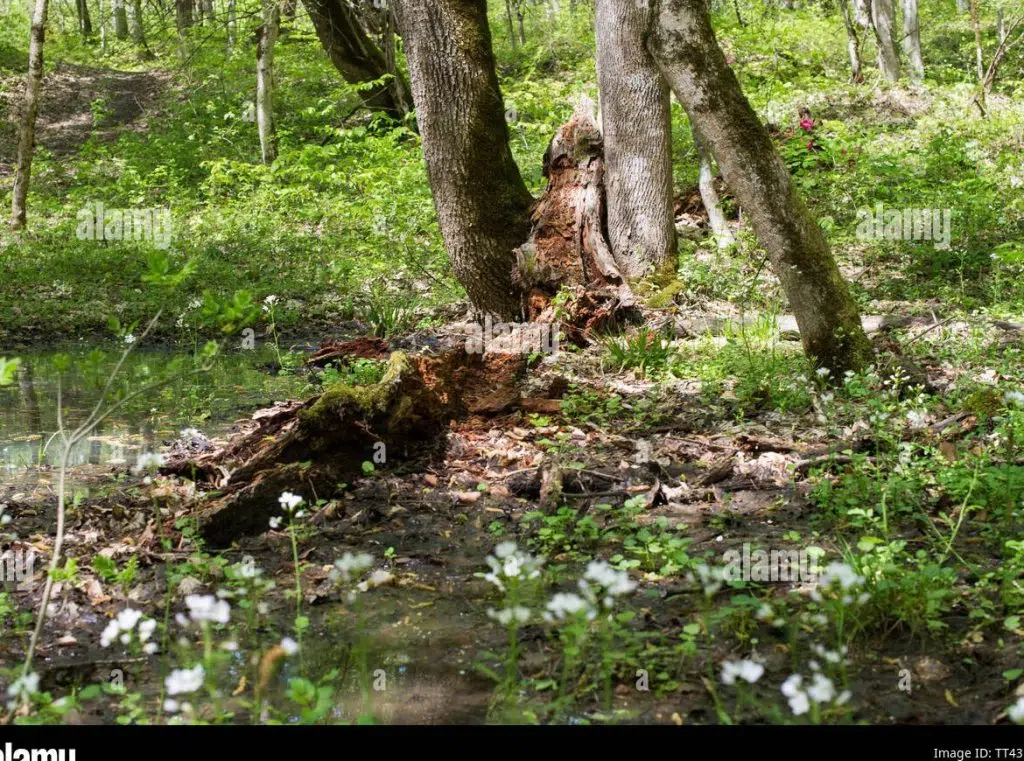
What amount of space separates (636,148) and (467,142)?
183 centimetres

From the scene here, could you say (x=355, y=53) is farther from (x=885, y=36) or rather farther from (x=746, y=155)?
(x=746, y=155)

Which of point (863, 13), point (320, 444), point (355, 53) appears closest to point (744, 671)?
point (320, 444)

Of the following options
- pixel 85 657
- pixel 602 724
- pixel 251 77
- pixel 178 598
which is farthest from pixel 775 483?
pixel 251 77

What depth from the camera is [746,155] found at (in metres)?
5.94

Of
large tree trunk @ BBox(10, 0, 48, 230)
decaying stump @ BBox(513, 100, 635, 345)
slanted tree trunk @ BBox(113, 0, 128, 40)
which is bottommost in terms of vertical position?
decaying stump @ BBox(513, 100, 635, 345)

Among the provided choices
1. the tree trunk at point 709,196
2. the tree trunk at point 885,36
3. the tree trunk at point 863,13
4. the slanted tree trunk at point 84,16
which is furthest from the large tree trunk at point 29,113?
the slanted tree trunk at point 84,16

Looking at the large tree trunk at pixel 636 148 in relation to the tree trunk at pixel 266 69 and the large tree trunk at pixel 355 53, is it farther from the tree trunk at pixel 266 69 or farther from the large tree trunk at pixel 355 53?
the large tree trunk at pixel 355 53

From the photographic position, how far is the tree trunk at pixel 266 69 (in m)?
15.5

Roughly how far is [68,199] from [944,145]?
14694mm

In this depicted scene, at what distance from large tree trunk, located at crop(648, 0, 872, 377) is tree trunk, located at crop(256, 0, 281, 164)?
10479 mm

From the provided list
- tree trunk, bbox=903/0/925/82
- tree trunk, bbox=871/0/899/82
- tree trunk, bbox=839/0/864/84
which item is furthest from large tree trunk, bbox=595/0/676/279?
tree trunk, bbox=903/0/925/82

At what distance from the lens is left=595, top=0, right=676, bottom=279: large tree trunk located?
8688 millimetres

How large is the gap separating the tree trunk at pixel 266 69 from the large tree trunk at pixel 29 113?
3.38m

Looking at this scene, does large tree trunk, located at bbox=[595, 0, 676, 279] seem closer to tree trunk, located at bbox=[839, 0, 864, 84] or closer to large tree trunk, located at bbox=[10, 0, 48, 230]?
large tree trunk, located at bbox=[10, 0, 48, 230]
